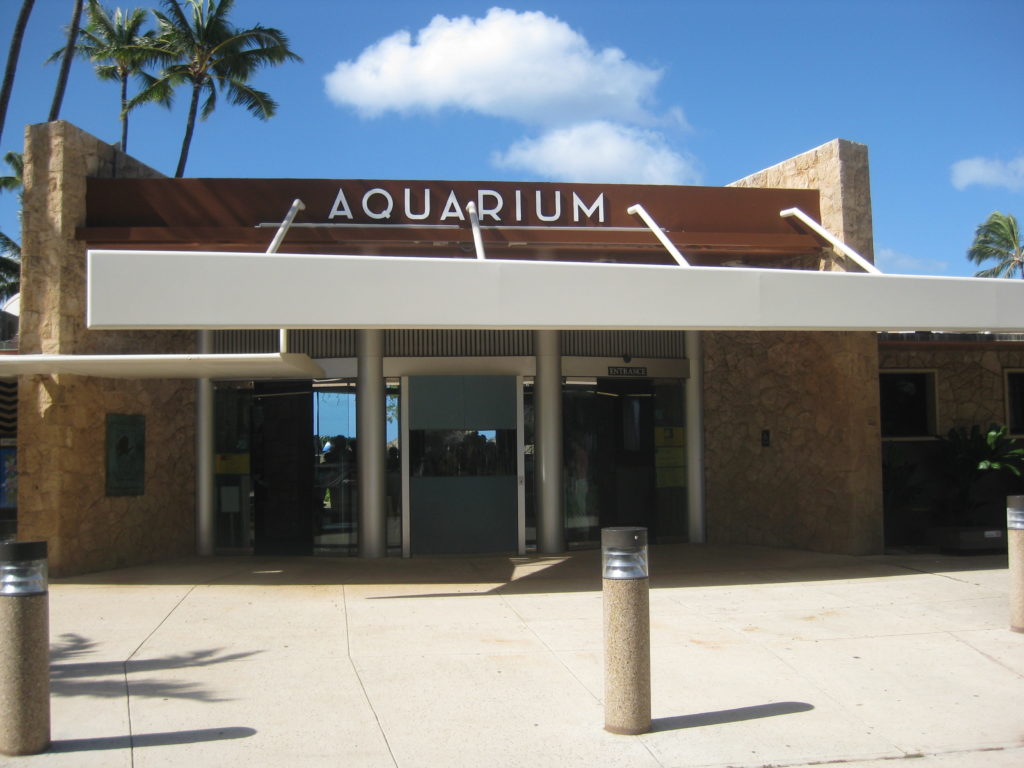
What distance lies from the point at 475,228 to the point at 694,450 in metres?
4.75

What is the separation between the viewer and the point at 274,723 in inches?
228

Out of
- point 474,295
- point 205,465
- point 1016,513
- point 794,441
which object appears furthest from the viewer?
point 205,465

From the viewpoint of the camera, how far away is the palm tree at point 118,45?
97.6ft

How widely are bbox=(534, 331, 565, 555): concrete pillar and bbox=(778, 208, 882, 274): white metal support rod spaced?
11.5 ft

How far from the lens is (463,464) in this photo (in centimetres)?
1279

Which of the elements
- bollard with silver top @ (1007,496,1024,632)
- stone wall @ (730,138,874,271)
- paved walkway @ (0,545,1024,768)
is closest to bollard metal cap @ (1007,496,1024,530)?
bollard with silver top @ (1007,496,1024,632)

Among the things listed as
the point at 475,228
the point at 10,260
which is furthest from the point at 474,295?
the point at 10,260

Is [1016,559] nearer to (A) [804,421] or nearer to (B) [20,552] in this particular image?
(A) [804,421]

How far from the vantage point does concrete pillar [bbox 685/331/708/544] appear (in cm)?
1380

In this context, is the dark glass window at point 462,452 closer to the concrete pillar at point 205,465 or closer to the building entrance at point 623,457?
the building entrance at point 623,457

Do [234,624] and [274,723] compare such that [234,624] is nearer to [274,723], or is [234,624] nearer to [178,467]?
[274,723]

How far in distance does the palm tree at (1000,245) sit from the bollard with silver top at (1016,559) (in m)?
69.7

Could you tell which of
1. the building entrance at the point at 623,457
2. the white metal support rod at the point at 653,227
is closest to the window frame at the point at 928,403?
the building entrance at the point at 623,457

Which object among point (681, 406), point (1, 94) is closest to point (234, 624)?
point (681, 406)
